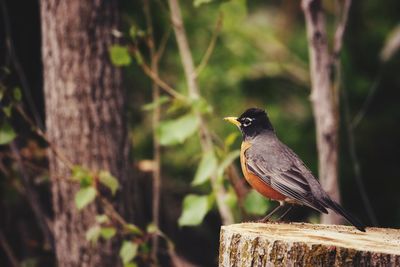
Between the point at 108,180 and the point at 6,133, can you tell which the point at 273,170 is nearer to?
the point at 108,180

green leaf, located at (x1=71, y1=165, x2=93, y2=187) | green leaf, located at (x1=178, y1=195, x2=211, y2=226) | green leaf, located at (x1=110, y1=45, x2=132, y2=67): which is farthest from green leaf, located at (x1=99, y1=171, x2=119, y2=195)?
green leaf, located at (x1=110, y1=45, x2=132, y2=67)

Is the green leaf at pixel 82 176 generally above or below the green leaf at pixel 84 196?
above

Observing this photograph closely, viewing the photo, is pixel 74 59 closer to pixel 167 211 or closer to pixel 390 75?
pixel 167 211

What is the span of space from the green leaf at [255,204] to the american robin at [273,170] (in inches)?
4.6

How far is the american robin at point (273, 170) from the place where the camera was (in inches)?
136

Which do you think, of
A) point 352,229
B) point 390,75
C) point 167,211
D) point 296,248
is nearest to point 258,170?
point 352,229

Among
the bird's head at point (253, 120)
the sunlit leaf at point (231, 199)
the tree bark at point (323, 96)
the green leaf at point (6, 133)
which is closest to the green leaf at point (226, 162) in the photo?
the sunlit leaf at point (231, 199)

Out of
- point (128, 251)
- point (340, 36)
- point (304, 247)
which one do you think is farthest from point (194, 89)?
point (304, 247)

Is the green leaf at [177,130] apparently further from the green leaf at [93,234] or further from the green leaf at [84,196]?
the green leaf at [93,234]

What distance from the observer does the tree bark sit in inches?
167

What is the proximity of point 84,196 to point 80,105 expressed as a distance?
2.20 feet

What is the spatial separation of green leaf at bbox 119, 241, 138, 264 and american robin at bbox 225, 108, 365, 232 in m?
0.89

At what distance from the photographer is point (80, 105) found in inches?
165

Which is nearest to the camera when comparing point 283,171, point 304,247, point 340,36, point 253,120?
point 304,247
